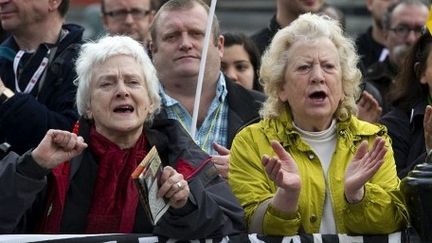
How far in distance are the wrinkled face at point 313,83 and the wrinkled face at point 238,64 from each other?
8.94 ft

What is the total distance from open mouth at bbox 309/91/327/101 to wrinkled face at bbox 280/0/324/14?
300 centimetres

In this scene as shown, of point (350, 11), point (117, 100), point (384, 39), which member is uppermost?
point (117, 100)

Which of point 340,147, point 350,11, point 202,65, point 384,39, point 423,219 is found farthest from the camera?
point 350,11

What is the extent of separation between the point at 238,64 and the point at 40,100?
2.11m

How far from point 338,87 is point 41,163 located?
1.57m

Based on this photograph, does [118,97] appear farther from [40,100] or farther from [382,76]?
[382,76]

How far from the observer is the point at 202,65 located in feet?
27.1

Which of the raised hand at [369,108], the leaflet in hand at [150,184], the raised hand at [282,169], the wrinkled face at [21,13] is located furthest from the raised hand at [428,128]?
the wrinkled face at [21,13]

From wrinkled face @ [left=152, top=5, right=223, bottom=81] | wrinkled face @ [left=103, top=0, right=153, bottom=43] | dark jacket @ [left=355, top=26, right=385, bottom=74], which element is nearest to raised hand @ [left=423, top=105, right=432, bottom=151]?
wrinkled face @ [left=152, top=5, right=223, bottom=81]

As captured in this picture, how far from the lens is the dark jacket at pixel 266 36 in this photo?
1091 centimetres

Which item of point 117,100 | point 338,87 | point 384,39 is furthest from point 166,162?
point 384,39

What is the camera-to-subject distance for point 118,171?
7539mm

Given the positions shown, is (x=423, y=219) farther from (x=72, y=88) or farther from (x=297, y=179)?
(x=72, y=88)

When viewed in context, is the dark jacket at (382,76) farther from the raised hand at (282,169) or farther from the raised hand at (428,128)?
the raised hand at (282,169)
